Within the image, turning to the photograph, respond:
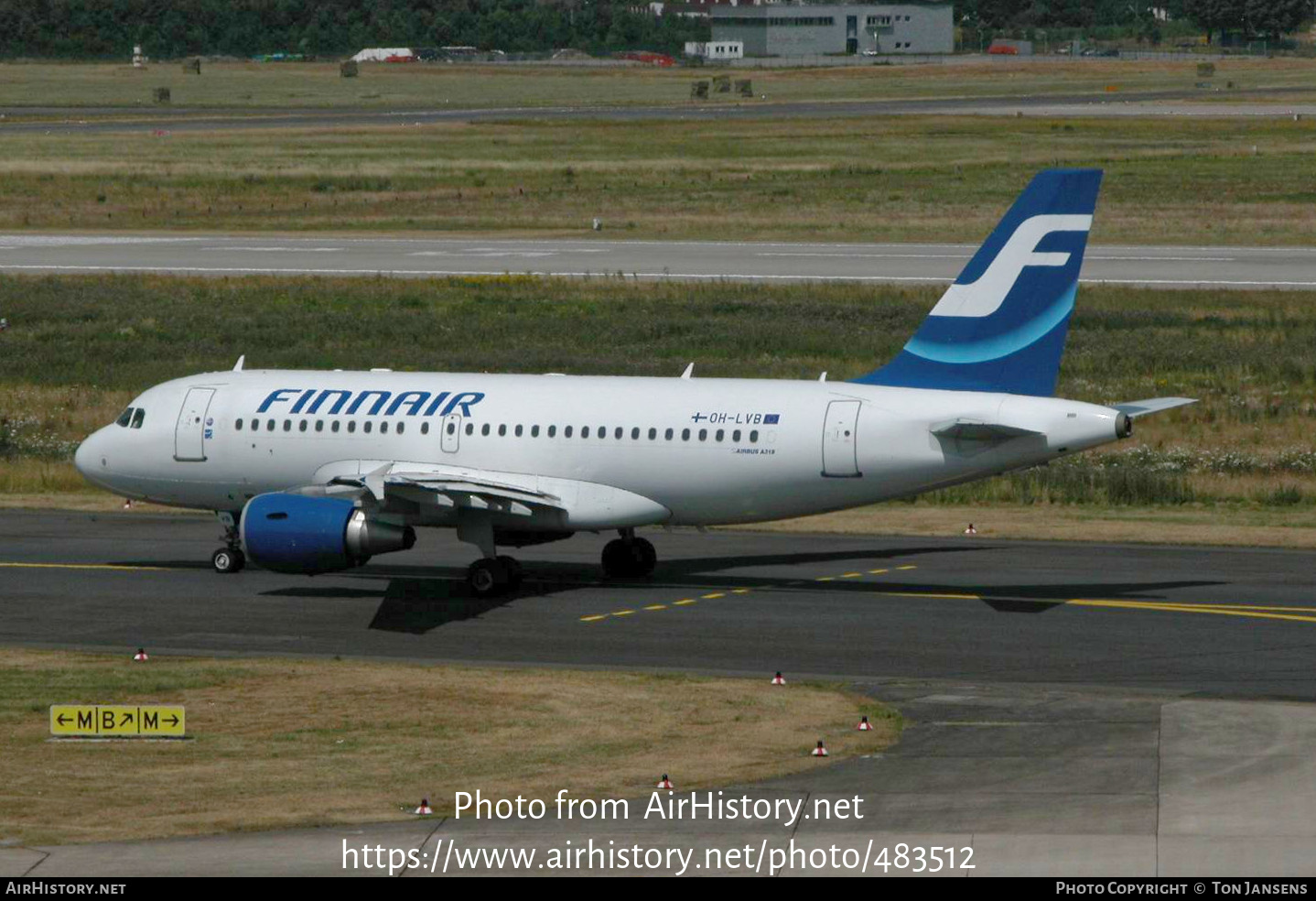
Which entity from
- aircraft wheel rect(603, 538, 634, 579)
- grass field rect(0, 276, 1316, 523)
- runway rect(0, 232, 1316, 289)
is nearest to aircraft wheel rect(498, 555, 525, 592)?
aircraft wheel rect(603, 538, 634, 579)

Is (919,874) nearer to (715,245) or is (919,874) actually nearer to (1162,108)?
(715,245)

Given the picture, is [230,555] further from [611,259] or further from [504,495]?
[611,259]

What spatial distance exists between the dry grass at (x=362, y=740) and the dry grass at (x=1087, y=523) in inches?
Answer: 602

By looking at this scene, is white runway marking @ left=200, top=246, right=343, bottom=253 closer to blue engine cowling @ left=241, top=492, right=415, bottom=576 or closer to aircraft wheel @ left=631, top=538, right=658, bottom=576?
aircraft wheel @ left=631, top=538, right=658, bottom=576

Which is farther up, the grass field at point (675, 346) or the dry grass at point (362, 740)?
the dry grass at point (362, 740)

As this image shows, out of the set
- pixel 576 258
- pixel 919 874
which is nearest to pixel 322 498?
pixel 919 874

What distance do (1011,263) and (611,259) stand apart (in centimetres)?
5665

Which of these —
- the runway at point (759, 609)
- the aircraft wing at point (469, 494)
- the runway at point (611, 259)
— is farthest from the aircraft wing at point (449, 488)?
the runway at point (611, 259)

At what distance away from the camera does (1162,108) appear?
17325 centimetres

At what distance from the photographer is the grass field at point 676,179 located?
352 ft

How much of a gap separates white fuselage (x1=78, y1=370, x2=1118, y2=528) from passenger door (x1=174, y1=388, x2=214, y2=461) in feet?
0.08

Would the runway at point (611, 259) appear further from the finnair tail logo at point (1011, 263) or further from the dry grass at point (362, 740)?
the dry grass at point (362, 740)

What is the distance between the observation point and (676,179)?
127 metres

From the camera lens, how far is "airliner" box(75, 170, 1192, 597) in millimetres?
35125
